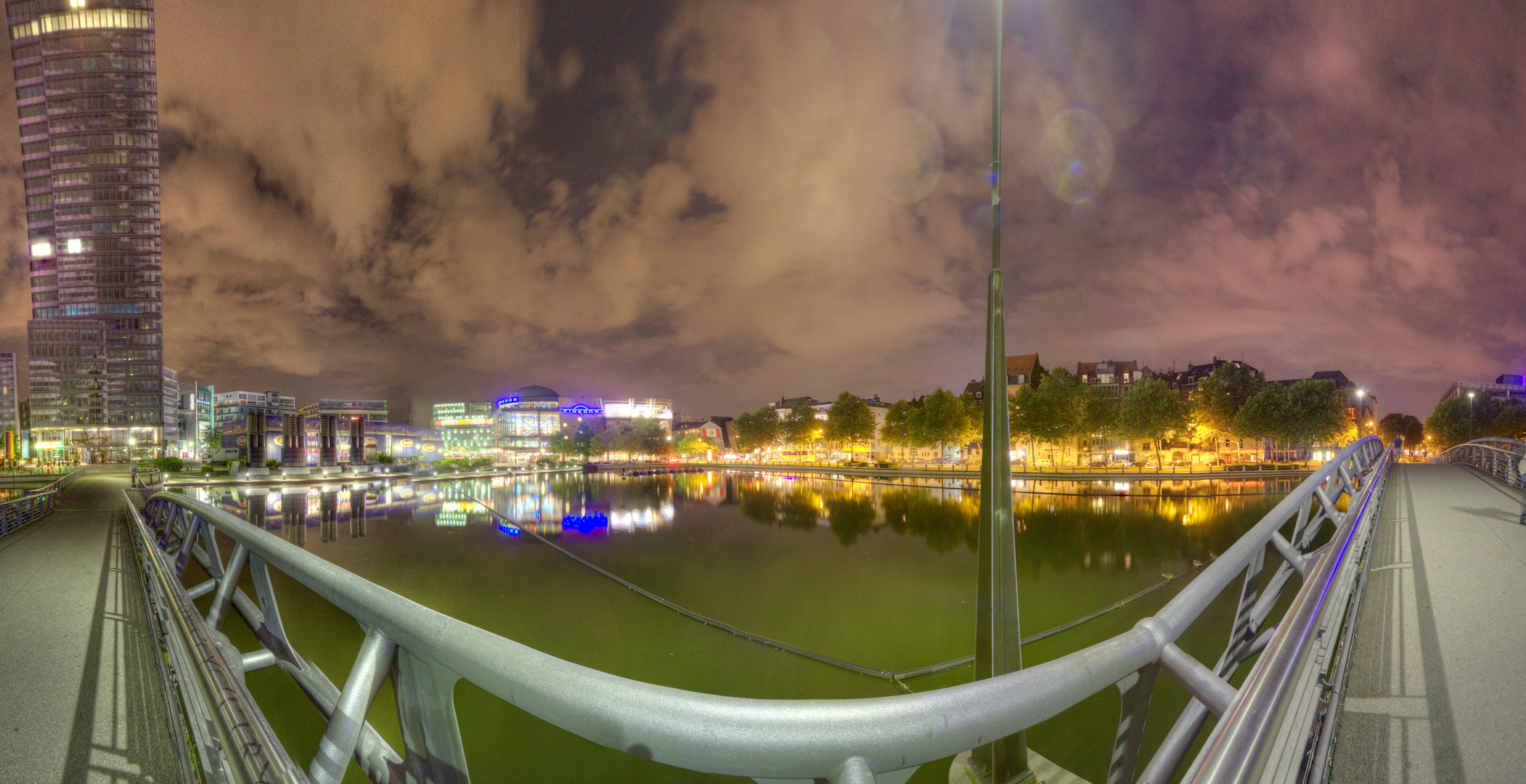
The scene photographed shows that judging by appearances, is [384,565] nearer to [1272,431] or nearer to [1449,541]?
[1449,541]

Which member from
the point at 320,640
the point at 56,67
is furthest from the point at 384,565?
the point at 56,67

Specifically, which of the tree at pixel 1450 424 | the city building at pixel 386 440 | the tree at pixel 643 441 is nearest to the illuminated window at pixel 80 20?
the city building at pixel 386 440

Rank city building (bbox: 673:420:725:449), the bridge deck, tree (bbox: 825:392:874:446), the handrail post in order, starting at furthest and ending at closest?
city building (bbox: 673:420:725:449) → tree (bbox: 825:392:874:446) → the bridge deck → the handrail post

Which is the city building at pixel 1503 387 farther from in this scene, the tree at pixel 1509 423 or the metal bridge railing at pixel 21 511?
the metal bridge railing at pixel 21 511

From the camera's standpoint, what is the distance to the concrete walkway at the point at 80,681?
3004 mm

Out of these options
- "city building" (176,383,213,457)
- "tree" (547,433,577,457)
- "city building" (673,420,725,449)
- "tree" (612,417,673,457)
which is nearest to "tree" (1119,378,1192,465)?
"tree" (612,417,673,457)

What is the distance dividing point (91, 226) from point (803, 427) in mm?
113064

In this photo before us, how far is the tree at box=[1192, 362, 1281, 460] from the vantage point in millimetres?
54469

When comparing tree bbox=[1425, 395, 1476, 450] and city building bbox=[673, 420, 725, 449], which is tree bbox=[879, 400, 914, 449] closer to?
tree bbox=[1425, 395, 1476, 450]

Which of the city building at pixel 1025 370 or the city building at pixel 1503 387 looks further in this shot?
the city building at pixel 1503 387

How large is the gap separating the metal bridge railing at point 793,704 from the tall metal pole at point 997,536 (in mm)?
2297

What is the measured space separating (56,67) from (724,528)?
135528mm

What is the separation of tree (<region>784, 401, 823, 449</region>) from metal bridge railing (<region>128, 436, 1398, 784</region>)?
82275 mm

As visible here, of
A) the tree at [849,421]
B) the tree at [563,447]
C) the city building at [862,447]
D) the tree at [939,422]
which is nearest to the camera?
the tree at [939,422]
